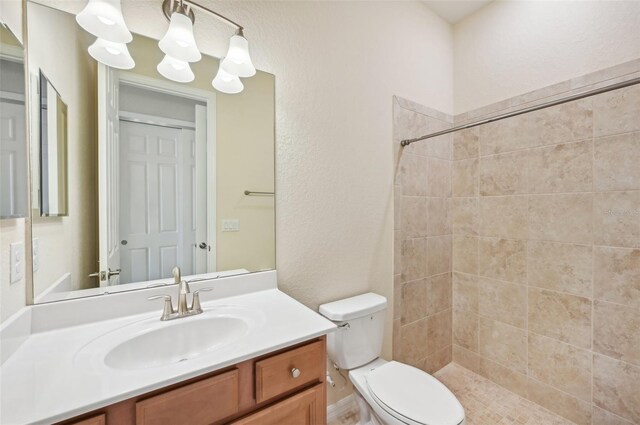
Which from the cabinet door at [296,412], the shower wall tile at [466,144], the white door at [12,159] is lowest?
the cabinet door at [296,412]

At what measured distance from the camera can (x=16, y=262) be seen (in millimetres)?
840

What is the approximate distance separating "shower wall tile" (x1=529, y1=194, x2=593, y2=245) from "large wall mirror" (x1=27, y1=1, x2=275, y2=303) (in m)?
1.63

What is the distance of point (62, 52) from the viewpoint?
1005 millimetres

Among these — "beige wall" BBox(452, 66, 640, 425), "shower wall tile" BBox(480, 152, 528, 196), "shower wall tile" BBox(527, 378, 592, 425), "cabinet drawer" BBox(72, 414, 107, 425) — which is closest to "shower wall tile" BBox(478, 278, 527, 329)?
"beige wall" BBox(452, 66, 640, 425)

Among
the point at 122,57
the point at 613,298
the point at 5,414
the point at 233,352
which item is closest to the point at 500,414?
the point at 613,298

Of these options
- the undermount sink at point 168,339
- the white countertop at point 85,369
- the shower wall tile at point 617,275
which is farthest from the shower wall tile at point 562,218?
the undermount sink at point 168,339

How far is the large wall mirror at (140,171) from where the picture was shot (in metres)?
0.98

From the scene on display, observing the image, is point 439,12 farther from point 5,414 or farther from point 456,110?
point 5,414

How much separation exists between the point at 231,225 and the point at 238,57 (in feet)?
2.49

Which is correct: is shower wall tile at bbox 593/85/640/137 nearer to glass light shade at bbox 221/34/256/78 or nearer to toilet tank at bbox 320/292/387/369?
toilet tank at bbox 320/292/387/369

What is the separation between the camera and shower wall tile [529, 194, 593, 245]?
1.55 m

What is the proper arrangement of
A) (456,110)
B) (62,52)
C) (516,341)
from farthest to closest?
(456,110) < (516,341) < (62,52)

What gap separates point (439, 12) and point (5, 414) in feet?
9.49

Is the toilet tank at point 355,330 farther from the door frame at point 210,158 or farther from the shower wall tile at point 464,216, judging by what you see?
the shower wall tile at point 464,216
